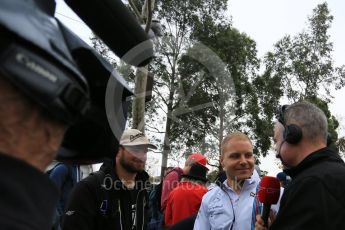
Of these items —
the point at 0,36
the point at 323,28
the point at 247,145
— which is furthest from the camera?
the point at 323,28

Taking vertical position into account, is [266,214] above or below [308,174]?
below

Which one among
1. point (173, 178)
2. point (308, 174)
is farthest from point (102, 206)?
point (173, 178)

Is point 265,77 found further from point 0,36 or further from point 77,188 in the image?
point 0,36

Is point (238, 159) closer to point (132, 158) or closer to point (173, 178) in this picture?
point (132, 158)

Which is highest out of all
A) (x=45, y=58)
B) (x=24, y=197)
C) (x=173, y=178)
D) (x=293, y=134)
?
(x=173, y=178)

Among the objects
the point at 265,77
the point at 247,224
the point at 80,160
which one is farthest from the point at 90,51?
the point at 265,77

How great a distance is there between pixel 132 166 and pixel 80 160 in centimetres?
344

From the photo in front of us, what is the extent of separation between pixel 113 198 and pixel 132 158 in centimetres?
66

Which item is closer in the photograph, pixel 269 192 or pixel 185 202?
pixel 269 192

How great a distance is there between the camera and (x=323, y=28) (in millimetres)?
28234

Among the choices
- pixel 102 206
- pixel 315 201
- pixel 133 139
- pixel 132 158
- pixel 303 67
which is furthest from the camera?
pixel 303 67

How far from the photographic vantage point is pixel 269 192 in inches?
121

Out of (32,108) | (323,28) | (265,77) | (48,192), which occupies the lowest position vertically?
(48,192)

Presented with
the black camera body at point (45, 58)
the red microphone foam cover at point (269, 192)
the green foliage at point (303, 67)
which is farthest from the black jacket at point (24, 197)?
the green foliage at point (303, 67)
